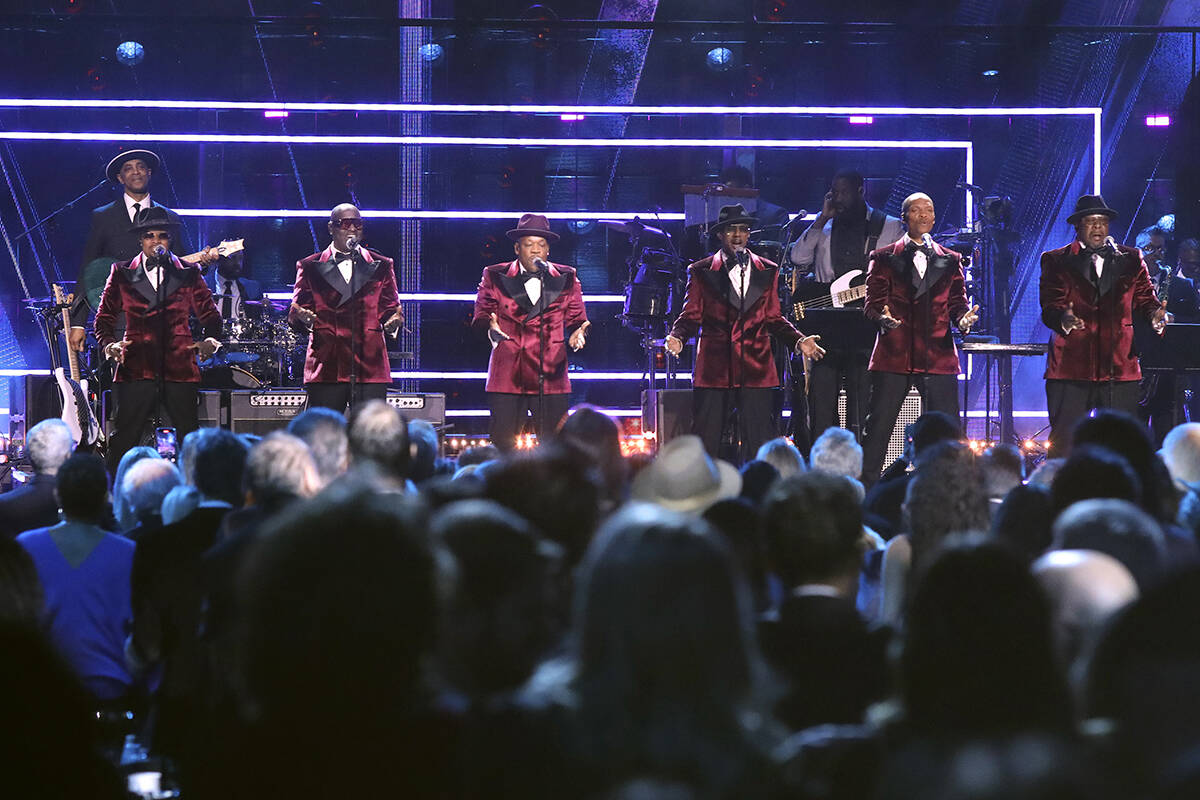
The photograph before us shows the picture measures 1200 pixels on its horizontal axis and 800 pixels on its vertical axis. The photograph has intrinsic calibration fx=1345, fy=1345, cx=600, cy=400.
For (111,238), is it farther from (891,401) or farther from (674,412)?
(891,401)

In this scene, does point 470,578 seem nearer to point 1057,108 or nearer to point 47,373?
point 47,373

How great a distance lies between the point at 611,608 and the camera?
1.82 m

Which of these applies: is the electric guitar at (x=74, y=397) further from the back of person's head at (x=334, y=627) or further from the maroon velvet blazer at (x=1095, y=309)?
the back of person's head at (x=334, y=627)

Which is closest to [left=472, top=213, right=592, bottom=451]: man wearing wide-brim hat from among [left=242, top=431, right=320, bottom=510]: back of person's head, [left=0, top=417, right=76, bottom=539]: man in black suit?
[left=0, top=417, right=76, bottom=539]: man in black suit

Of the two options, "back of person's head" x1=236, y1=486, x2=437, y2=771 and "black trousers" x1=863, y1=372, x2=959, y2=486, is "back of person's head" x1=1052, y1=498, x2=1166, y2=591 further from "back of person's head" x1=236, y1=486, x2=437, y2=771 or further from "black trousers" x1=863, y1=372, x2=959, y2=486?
"black trousers" x1=863, y1=372, x2=959, y2=486

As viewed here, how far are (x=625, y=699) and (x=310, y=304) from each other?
7462 millimetres

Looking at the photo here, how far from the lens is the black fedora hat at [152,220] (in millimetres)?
8672

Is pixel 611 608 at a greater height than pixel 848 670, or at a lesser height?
greater

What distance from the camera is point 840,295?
9.80 metres

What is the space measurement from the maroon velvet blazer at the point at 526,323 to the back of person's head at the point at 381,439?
4410 millimetres

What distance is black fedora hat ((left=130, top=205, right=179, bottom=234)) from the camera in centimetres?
867

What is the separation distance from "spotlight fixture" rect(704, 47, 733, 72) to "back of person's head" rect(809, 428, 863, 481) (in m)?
7.23

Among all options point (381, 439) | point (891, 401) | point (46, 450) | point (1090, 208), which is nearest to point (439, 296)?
point (891, 401)

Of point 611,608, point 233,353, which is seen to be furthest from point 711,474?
point 233,353
